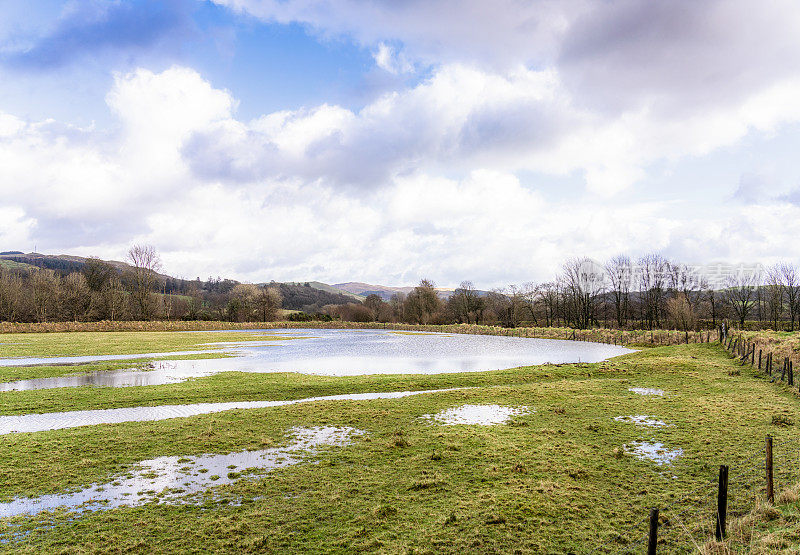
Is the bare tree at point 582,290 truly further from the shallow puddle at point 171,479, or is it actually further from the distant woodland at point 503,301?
the shallow puddle at point 171,479

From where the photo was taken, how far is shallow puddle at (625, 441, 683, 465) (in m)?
11.1

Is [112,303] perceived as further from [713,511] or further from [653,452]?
[713,511]

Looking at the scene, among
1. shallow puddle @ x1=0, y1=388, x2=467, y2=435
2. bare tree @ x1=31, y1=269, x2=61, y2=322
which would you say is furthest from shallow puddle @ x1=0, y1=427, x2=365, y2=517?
bare tree @ x1=31, y1=269, x2=61, y2=322

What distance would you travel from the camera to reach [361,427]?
48.2 feet

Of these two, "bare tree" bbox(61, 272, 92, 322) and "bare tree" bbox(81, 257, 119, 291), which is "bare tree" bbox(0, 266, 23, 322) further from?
"bare tree" bbox(81, 257, 119, 291)

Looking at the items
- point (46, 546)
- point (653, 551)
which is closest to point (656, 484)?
point (653, 551)

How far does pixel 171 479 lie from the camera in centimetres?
1006

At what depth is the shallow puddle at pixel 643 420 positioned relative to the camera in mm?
14555

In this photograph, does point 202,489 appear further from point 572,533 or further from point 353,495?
point 572,533

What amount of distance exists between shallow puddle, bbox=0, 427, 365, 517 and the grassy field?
45 cm

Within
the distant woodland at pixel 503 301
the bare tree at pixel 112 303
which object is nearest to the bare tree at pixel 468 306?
the distant woodland at pixel 503 301

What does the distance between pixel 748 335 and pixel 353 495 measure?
1708 inches

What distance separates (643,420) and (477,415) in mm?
5668

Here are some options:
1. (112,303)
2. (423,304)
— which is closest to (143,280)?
(112,303)
